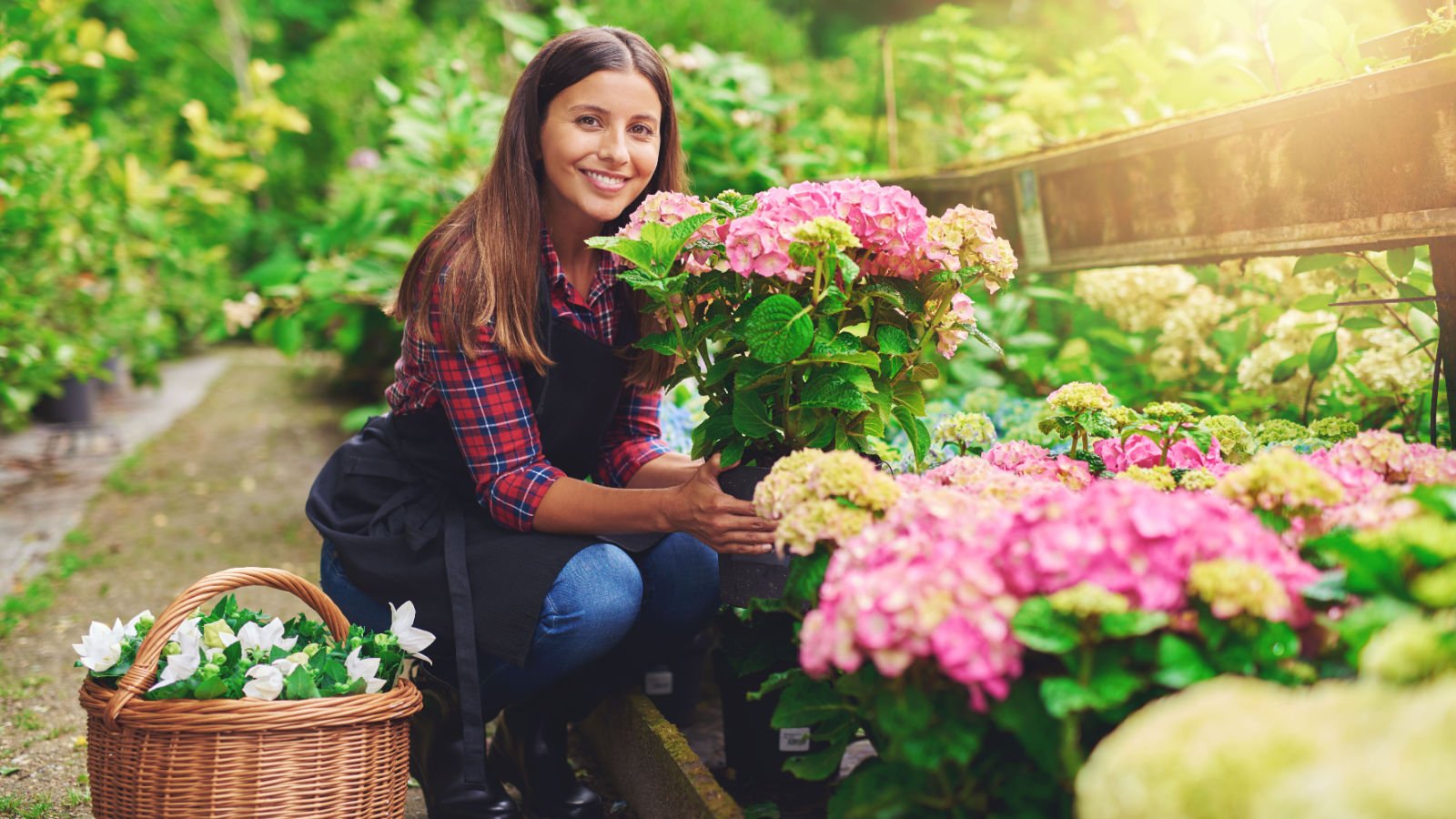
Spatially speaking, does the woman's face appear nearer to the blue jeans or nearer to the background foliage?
the blue jeans

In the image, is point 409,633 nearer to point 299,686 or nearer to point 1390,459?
point 299,686

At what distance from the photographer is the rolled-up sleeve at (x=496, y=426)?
193cm

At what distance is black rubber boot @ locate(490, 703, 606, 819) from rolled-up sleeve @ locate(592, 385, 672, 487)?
47 centimetres

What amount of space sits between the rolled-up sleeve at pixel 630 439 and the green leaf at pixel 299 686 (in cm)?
77

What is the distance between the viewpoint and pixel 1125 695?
1.06m

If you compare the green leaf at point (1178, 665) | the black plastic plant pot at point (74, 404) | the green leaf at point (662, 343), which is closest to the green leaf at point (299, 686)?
the green leaf at point (662, 343)

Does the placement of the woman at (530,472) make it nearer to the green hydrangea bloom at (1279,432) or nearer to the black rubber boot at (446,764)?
the black rubber boot at (446,764)

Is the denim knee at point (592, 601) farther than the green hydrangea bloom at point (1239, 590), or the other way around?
the denim knee at point (592, 601)

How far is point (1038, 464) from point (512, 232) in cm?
97

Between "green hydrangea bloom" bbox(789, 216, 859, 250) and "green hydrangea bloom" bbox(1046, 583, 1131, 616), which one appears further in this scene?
"green hydrangea bloom" bbox(789, 216, 859, 250)

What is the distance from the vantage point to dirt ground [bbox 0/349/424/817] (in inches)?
95.3

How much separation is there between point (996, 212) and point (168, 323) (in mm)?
6505

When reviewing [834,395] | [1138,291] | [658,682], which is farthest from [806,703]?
[1138,291]

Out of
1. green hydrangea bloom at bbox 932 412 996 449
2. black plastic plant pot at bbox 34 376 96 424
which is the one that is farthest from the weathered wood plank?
black plastic plant pot at bbox 34 376 96 424
